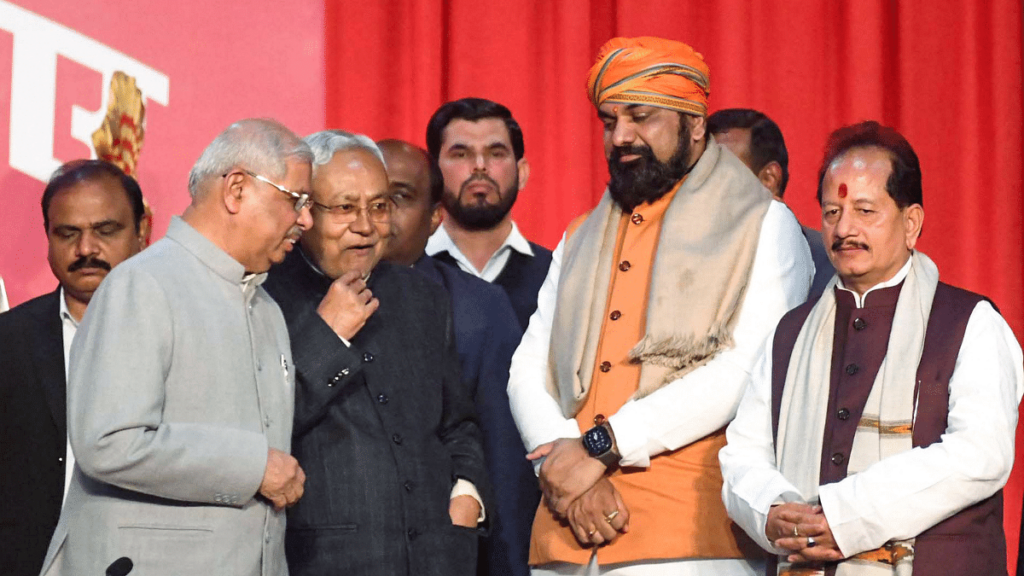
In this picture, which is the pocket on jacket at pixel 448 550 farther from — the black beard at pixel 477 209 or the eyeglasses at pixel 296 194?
the black beard at pixel 477 209

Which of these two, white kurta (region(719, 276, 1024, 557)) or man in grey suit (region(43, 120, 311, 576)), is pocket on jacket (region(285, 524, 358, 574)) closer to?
man in grey suit (region(43, 120, 311, 576))

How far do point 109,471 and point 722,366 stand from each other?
1.39m

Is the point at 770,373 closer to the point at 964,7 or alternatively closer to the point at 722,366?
the point at 722,366

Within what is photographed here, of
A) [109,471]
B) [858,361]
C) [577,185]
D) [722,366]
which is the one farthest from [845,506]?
[577,185]

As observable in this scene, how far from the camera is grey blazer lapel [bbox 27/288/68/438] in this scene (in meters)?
3.14

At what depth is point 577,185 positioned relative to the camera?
5.12 meters

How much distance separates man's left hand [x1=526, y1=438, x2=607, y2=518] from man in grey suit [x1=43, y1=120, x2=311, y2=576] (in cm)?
67

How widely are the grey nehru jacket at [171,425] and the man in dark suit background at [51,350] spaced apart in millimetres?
642

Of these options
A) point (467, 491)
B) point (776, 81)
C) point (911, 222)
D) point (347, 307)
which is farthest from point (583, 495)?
point (776, 81)

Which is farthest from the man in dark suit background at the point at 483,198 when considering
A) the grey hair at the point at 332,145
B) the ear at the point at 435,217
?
the grey hair at the point at 332,145

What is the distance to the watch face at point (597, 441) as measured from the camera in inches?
116

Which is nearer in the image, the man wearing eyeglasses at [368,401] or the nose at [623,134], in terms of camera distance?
the man wearing eyeglasses at [368,401]

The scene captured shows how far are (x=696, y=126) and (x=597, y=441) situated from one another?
866 mm

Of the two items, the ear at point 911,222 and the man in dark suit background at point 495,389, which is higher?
the ear at point 911,222
